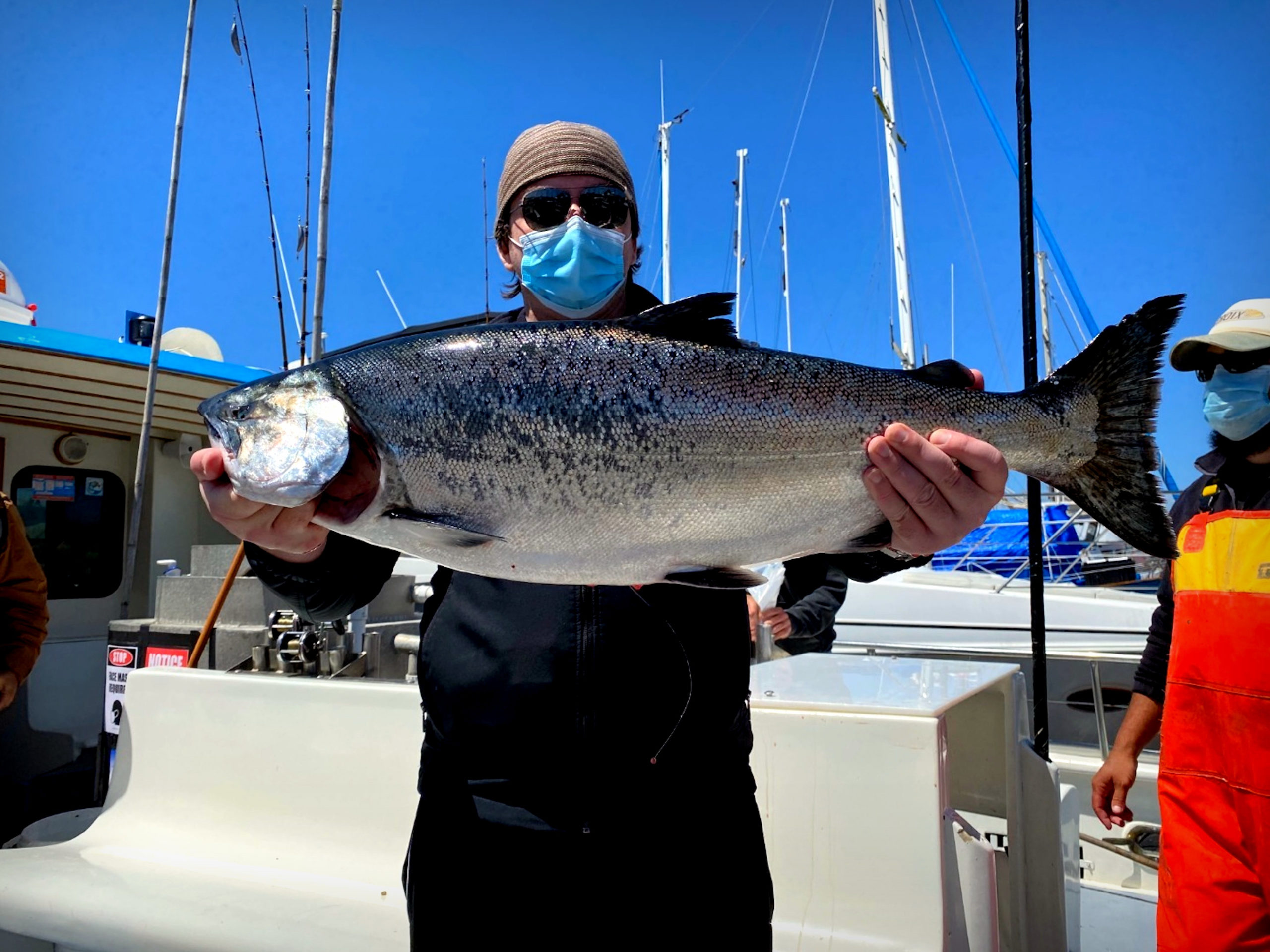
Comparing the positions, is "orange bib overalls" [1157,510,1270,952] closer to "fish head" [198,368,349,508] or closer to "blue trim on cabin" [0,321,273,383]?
"fish head" [198,368,349,508]

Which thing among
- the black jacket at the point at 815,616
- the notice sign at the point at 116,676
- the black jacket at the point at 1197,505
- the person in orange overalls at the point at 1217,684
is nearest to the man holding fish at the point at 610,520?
the black jacket at the point at 815,616

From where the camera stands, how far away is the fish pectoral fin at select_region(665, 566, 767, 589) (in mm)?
1827

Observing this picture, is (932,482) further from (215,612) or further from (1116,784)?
(215,612)

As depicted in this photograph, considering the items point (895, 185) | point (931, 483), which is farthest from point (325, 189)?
point (895, 185)

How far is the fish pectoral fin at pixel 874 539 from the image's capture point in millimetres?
2047

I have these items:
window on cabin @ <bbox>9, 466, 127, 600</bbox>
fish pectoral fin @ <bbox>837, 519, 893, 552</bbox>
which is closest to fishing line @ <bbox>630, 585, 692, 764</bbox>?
fish pectoral fin @ <bbox>837, 519, 893, 552</bbox>

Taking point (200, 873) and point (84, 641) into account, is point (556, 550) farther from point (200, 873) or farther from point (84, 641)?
point (84, 641)

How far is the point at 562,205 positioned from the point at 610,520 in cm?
112

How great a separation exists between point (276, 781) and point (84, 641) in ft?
20.5

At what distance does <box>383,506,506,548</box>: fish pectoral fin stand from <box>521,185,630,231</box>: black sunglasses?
105cm

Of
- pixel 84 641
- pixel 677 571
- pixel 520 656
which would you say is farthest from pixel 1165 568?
pixel 84 641

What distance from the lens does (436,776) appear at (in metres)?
1.99

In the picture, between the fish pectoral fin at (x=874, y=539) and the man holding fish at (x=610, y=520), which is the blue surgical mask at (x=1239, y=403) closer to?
the man holding fish at (x=610, y=520)

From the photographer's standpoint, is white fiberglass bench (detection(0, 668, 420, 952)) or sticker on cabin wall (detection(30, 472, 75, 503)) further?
sticker on cabin wall (detection(30, 472, 75, 503))
